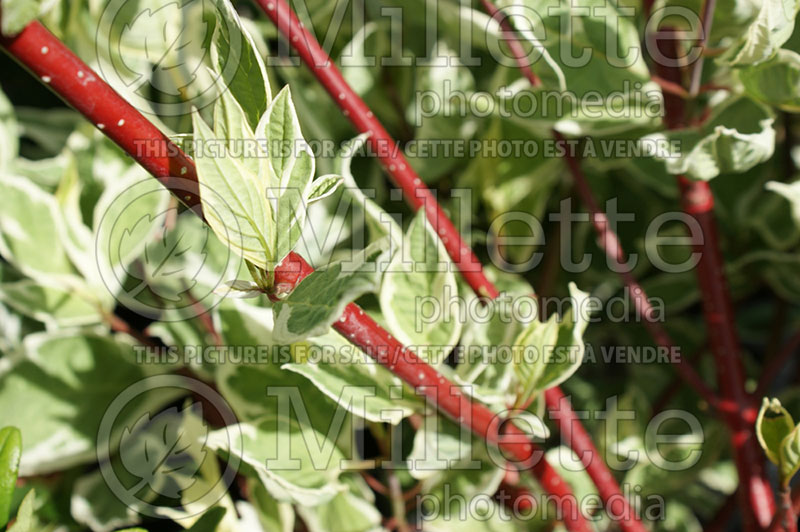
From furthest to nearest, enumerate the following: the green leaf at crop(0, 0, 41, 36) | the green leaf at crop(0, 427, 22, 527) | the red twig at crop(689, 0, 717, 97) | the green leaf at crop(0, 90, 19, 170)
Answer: the green leaf at crop(0, 90, 19, 170) < the red twig at crop(689, 0, 717, 97) < the green leaf at crop(0, 427, 22, 527) < the green leaf at crop(0, 0, 41, 36)

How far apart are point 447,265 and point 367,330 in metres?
0.13

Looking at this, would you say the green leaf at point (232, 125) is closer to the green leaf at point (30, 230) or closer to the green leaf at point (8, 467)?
the green leaf at point (8, 467)

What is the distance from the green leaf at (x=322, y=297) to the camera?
0.26 meters

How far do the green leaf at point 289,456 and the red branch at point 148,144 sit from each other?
0.35ft

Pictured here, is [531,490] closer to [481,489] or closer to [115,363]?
[481,489]

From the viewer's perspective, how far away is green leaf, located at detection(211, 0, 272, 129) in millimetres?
294

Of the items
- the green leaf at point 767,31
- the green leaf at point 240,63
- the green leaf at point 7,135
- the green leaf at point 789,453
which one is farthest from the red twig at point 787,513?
the green leaf at point 7,135

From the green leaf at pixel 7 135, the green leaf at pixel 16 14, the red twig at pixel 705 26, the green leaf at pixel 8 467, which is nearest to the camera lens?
the green leaf at pixel 16 14

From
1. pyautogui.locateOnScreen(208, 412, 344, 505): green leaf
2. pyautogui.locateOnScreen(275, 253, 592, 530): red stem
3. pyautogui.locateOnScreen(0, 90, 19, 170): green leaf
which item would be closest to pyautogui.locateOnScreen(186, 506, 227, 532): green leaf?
pyautogui.locateOnScreen(208, 412, 344, 505): green leaf

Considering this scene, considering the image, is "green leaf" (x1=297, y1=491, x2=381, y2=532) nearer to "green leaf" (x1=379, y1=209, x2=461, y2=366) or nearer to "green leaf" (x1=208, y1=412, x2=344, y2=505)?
"green leaf" (x1=208, y1=412, x2=344, y2=505)

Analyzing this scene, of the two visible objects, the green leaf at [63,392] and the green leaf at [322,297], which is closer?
the green leaf at [322,297]

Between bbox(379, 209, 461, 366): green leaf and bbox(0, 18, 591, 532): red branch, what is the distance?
0.05 meters

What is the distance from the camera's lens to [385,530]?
20.3 inches

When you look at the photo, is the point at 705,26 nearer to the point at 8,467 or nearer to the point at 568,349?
the point at 568,349
